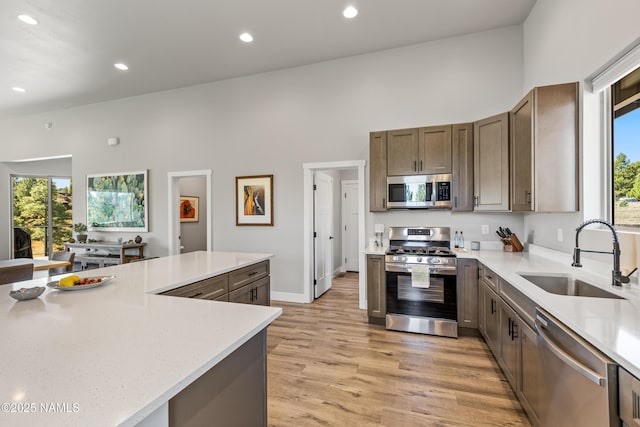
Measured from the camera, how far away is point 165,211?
5.58 metres

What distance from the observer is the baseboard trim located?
461 centimetres

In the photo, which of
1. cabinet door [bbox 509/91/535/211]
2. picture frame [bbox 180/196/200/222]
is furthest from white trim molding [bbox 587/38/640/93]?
picture frame [bbox 180/196/200/222]

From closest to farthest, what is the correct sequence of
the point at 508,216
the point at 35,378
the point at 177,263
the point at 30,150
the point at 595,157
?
the point at 35,378
the point at 595,157
the point at 177,263
the point at 508,216
the point at 30,150

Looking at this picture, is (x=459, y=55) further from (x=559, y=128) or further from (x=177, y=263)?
(x=177, y=263)

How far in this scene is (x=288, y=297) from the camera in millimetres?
4695

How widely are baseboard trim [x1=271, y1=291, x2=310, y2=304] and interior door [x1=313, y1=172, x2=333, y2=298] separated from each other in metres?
0.24

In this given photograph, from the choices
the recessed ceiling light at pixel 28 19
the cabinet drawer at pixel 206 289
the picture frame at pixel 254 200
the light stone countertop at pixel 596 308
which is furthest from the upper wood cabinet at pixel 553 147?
the recessed ceiling light at pixel 28 19

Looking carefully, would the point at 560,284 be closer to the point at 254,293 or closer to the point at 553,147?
the point at 553,147

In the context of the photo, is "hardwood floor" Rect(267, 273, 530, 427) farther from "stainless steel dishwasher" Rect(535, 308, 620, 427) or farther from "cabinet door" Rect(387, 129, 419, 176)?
"cabinet door" Rect(387, 129, 419, 176)

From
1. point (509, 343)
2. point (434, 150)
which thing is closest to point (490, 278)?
point (509, 343)

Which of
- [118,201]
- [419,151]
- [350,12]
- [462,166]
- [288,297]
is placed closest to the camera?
[350,12]

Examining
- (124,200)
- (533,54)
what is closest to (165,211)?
(124,200)

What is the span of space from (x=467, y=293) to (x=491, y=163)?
4.77 feet

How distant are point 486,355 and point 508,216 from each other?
175 centimetres
